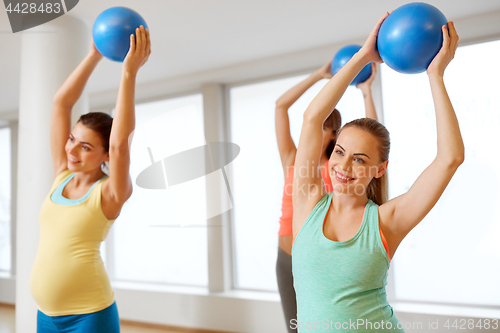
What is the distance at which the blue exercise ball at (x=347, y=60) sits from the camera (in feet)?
6.25

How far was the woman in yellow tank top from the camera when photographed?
1.43 metres

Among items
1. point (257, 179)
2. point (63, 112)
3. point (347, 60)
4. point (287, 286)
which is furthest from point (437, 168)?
point (257, 179)

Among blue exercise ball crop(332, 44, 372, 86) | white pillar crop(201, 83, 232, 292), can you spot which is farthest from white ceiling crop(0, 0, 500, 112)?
blue exercise ball crop(332, 44, 372, 86)

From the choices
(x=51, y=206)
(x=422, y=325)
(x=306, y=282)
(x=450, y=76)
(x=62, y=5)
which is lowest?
(x=422, y=325)

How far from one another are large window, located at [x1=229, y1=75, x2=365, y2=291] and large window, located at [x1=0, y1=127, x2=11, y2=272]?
3.30m

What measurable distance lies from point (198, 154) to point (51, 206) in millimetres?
2624

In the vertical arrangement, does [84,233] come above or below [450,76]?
below

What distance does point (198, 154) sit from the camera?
416 centimetres

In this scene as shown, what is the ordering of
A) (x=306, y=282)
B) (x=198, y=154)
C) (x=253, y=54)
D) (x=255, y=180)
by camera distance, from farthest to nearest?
1. (x=198, y=154)
2. (x=255, y=180)
3. (x=253, y=54)
4. (x=306, y=282)

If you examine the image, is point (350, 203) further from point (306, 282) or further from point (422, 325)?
point (422, 325)

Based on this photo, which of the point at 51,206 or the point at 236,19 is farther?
the point at 236,19

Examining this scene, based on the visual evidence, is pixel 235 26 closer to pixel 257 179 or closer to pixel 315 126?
pixel 257 179

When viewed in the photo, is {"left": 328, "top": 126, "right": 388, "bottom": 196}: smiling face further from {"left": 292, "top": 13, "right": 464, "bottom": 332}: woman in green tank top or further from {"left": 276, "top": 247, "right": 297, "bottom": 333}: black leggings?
{"left": 276, "top": 247, "right": 297, "bottom": 333}: black leggings

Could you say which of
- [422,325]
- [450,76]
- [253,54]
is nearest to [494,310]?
[422,325]
